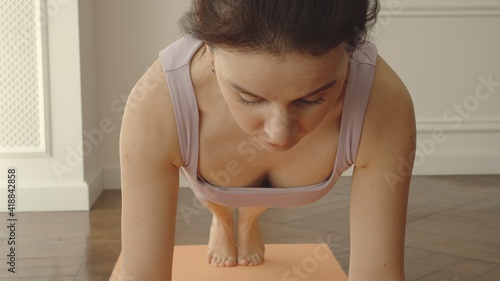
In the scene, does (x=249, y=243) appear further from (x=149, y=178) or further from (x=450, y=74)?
(x=450, y=74)

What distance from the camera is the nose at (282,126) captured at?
86cm

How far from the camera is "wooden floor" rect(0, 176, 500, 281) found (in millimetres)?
1855

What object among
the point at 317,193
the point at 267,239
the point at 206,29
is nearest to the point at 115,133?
the point at 267,239

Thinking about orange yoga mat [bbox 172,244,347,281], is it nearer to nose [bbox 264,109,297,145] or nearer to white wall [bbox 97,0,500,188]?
nose [bbox 264,109,297,145]

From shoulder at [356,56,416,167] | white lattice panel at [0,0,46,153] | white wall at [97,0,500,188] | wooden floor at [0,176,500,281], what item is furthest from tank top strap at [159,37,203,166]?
white wall at [97,0,500,188]

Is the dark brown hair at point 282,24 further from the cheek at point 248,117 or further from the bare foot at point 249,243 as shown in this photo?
the bare foot at point 249,243

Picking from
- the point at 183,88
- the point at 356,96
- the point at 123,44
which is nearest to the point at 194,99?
the point at 183,88

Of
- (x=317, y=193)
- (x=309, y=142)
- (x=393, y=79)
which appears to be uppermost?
(x=393, y=79)

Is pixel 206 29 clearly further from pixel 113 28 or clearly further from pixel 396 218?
pixel 113 28

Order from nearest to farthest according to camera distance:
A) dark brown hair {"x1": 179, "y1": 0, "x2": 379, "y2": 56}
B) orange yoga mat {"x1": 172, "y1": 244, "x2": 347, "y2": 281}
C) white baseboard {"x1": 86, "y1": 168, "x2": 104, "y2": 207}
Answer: dark brown hair {"x1": 179, "y1": 0, "x2": 379, "y2": 56} → orange yoga mat {"x1": 172, "y1": 244, "x2": 347, "y2": 281} → white baseboard {"x1": 86, "y1": 168, "x2": 104, "y2": 207}

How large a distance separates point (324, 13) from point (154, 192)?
47 centimetres

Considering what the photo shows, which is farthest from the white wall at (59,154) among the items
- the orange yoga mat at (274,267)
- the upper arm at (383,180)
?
the upper arm at (383,180)

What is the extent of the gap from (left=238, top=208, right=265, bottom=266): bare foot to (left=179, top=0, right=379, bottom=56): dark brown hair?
99 cm

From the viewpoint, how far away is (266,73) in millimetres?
820
